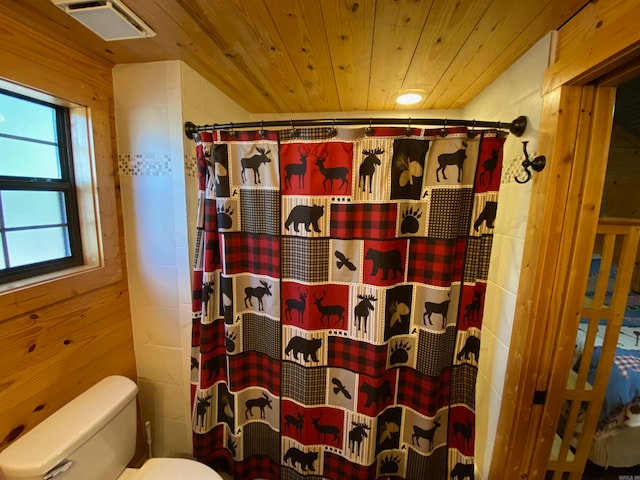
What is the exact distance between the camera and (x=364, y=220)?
3.43ft

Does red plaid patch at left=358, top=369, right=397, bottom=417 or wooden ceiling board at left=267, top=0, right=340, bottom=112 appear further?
red plaid patch at left=358, top=369, right=397, bottom=417

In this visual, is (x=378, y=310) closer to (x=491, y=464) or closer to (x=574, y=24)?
(x=491, y=464)

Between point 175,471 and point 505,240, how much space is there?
5.65 feet

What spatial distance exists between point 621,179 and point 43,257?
4.26 meters

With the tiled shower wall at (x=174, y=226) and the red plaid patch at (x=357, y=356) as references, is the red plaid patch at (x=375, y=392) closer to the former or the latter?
the red plaid patch at (x=357, y=356)

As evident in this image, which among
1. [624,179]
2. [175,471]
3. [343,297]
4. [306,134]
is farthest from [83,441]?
[624,179]

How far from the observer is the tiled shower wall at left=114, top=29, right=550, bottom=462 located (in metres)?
1.11

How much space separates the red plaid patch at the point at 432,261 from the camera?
3.40 ft

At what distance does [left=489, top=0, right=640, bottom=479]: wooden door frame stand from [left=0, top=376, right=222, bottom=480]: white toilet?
1270 mm

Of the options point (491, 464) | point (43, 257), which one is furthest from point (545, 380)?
point (43, 257)

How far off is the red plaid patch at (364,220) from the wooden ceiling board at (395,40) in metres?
0.61

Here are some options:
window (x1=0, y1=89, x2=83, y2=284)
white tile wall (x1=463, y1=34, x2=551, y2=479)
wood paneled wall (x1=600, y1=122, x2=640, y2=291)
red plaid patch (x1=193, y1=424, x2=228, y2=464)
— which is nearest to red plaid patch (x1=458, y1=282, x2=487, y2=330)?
white tile wall (x1=463, y1=34, x2=551, y2=479)

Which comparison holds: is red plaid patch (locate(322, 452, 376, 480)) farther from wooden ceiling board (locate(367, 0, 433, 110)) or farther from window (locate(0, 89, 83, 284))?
wooden ceiling board (locate(367, 0, 433, 110))

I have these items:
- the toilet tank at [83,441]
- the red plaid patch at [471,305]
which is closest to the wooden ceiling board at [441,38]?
the red plaid patch at [471,305]
